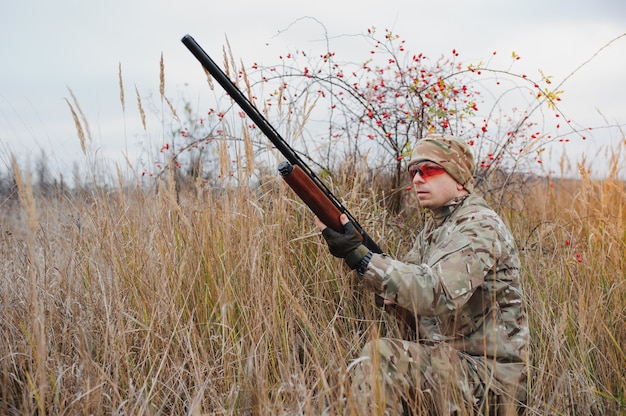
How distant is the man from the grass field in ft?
0.77

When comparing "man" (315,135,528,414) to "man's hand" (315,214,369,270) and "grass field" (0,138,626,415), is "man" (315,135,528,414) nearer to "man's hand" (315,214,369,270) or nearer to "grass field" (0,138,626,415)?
"man's hand" (315,214,369,270)

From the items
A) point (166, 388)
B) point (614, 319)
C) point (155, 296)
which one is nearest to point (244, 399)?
point (166, 388)

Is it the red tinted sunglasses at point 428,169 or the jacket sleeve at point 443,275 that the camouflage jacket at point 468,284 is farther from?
the red tinted sunglasses at point 428,169

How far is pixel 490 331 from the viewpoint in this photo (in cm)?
241

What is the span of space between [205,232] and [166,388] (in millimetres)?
839

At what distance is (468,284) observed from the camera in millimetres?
2279

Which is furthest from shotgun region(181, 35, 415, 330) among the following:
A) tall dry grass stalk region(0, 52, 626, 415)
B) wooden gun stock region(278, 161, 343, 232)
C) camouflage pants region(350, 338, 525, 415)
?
camouflage pants region(350, 338, 525, 415)

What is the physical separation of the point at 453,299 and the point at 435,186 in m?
0.62

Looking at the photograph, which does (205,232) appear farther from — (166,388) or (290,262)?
(166,388)

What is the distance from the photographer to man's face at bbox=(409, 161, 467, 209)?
2633 millimetres

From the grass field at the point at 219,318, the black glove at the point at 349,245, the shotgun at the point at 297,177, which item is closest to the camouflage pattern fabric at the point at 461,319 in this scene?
the black glove at the point at 349,245

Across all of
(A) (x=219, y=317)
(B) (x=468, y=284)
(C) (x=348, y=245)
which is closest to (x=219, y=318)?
(A) (x=219, y=317)

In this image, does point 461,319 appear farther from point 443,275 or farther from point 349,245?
point 349,245

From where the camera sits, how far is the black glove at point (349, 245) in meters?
2.50
